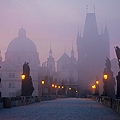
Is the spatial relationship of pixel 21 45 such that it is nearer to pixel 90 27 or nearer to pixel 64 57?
pixel 90 27

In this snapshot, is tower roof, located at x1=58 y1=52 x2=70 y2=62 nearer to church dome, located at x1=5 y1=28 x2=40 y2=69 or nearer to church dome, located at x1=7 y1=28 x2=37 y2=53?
church dome, located at x1=7 y1=28 x2=37 y2=53

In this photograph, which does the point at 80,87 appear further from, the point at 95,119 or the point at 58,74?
the point at 95,119

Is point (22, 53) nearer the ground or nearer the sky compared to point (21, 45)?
nearer the ground

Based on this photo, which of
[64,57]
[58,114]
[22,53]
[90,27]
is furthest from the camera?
[64,57]

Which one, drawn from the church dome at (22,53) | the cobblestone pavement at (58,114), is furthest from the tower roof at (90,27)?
the cobblestone pavement at (58,114)

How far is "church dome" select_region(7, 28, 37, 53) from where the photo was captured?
12900 centimetres


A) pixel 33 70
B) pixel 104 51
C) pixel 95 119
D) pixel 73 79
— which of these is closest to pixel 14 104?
pixel 95 119

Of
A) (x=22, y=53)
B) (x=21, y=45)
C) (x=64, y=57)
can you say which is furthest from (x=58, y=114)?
(x=64, y=57)

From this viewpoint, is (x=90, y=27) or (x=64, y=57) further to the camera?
(x=64, y=57)

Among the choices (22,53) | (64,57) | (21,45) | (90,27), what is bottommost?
(22,53)

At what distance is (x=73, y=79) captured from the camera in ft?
486

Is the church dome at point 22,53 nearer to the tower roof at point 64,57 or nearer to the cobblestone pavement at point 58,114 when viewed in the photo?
the tower roof at point 64,57

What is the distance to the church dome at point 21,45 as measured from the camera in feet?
423

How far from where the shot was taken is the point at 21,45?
129500 mm
